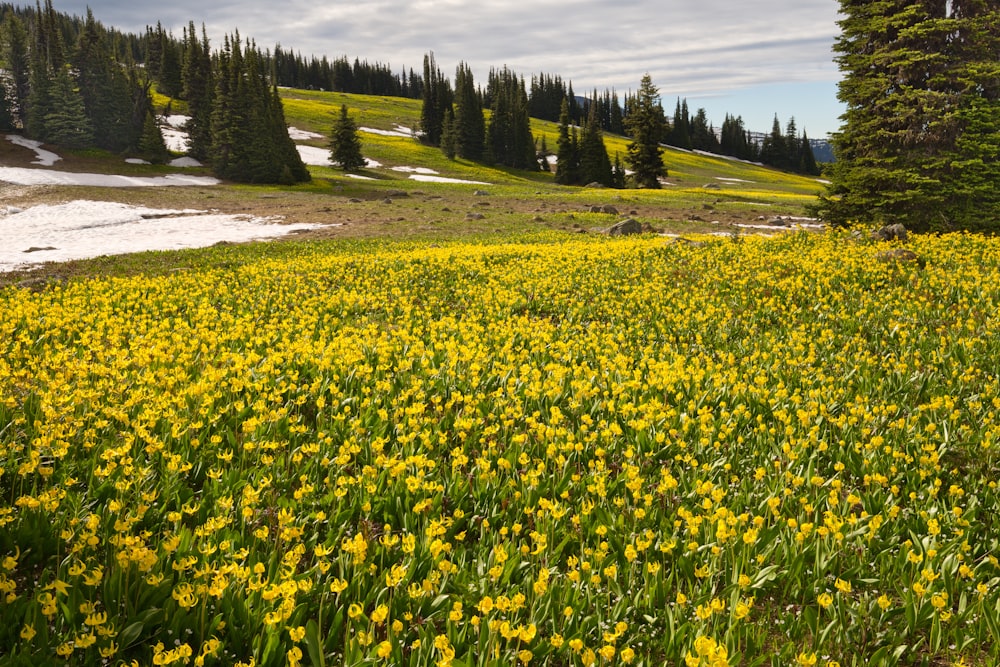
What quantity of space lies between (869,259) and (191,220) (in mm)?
32377

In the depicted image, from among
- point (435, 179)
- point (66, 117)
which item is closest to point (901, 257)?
point (435, 179)

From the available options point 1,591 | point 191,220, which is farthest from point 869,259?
point 191,220

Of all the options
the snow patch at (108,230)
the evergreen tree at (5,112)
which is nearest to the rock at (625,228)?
the snow patch at (108,230)

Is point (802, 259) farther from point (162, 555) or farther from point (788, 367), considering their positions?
point (162, 555)

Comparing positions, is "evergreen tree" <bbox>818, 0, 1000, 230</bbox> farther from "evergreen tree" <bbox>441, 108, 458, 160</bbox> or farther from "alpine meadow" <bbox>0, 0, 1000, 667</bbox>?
"evergreen tree" <bbox>441, 108, 458, 160</bbox>

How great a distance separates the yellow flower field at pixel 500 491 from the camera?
3.02 meters

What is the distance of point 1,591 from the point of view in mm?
2967

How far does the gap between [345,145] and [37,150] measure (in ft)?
98.1

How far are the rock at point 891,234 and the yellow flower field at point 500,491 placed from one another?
25.8 feet

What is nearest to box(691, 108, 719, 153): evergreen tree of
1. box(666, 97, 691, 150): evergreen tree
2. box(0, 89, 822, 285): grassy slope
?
box(666, 97, 691, 150): evergreen tree

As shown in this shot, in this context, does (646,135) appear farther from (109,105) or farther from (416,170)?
(109,105)

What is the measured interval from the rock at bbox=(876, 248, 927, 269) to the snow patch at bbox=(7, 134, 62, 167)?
65.8 metres

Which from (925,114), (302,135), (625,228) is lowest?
(625,228)

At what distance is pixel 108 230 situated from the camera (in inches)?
1124
